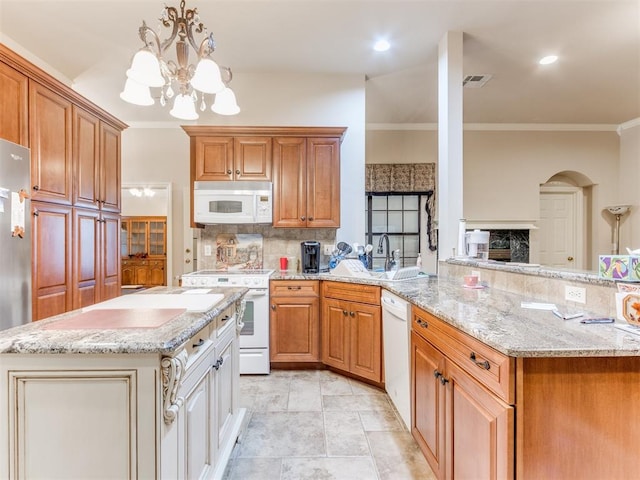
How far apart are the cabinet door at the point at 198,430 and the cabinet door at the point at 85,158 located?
211cm

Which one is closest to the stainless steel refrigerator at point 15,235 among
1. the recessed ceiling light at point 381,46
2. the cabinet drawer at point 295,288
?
the cabinet drawer at point 295,288

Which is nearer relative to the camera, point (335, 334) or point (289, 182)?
point (335, 334)

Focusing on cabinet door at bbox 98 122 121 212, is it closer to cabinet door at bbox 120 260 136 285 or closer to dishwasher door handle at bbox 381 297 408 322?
dishwasher door handle at bbox 381 297 408 322

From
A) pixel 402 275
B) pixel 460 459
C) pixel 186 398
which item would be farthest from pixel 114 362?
pixel 402 275

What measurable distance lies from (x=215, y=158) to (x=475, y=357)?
A: 2912 millimetres

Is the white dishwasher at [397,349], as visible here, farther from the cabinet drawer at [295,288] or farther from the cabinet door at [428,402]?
the cabinet drawer at [295,288]

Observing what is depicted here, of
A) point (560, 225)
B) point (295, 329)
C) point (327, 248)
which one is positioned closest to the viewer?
point (295, 329)

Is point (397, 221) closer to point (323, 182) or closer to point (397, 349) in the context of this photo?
point (323, 182)

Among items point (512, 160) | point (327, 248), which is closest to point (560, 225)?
point (512, 160)

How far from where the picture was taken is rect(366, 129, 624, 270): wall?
500cm

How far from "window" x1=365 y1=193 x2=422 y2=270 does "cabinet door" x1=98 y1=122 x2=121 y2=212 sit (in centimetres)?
345

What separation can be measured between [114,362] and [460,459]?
1278mm

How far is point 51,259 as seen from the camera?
2.24m

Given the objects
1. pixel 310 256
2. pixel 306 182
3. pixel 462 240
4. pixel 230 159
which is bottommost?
pixel 310 256
